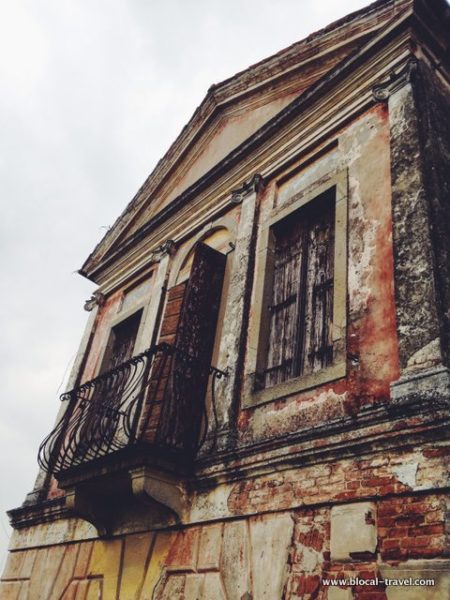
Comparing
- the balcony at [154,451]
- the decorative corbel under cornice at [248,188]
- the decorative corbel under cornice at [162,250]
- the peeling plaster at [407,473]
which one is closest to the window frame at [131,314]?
the decorative corbel under cornice at [162,250]

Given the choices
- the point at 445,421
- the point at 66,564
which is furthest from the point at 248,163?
the point at 66,564

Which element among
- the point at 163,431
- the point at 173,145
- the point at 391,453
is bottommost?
the point at 391,453

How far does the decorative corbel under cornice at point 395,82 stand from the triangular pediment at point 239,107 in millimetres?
962

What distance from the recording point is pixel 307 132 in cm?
689

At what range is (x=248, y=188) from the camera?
7457 mm

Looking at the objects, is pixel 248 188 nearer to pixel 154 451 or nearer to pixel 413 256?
pixel 413 256

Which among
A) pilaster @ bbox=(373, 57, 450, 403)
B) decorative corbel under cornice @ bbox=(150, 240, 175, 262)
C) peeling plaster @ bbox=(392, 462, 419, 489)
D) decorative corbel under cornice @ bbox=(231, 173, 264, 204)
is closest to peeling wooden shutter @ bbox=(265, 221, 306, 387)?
decorative corbel under cornice @ bbox=(231, 173, 264, 204)

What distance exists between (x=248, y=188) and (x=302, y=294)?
2222 millimetres

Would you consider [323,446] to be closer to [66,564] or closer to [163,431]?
[163,431]

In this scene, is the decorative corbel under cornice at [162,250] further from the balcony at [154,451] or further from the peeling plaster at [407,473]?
the peeling plaster at [407,473]

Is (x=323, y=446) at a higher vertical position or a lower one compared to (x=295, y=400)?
lower

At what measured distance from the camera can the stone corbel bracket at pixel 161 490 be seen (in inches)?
200

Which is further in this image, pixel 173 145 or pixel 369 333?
pixel 173 145

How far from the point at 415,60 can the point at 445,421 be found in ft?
13.5
